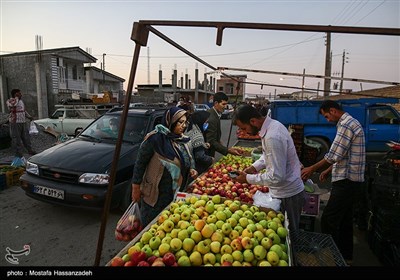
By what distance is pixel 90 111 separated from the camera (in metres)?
12.3

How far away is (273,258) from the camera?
1870 millimetres

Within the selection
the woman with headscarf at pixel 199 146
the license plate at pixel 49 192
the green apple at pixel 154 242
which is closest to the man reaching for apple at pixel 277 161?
the green apple at pixel 154 242

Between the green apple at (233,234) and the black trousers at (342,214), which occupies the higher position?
the green apple at (233,234)

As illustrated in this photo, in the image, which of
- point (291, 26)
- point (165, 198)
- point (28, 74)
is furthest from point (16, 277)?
point (28, 74)

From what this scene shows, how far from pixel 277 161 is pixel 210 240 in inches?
39.2

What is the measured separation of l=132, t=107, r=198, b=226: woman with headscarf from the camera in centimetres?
279

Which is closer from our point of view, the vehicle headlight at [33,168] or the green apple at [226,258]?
the green apple at [226,258]

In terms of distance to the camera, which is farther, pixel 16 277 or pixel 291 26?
pixel 291 26

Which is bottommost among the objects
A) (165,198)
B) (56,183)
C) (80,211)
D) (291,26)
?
(80,211)

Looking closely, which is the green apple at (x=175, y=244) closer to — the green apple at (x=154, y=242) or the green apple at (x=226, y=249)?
the green apple at (x=154, y=242)

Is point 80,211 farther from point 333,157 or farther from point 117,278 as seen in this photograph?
point 333,157

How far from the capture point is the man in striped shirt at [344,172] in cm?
317

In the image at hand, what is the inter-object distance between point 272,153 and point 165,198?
132 centimetres

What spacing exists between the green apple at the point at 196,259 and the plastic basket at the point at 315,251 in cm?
99
